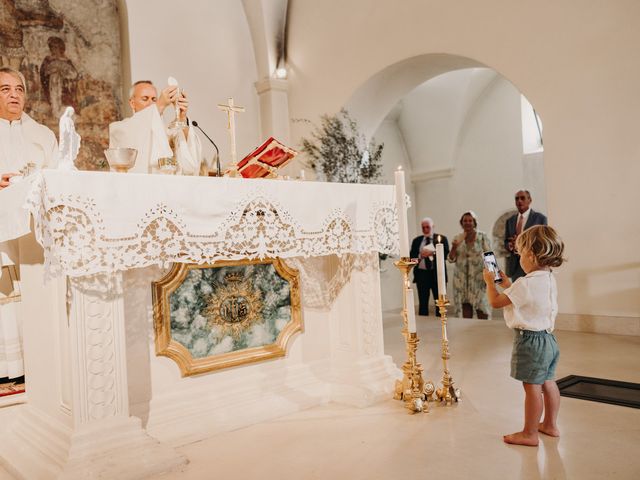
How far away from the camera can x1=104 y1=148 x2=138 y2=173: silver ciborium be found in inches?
110

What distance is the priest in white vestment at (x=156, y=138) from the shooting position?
3.37m

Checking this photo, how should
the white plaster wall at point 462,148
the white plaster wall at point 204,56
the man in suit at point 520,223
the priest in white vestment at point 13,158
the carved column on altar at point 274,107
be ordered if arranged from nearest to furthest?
the priest in white vestment at point 13,158
the man in suit at point 520,223
the white plaster wall at point 204,56
the carved column on altar at point 274,107
the white plaster wall at point 462,148

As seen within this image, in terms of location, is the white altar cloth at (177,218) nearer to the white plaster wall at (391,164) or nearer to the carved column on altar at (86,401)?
the carved column on altar at (86,401)

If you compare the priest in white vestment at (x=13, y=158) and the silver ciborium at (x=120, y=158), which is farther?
the priest in white vestment at (x=13, y=158)

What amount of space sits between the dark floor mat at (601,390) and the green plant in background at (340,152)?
4.58m

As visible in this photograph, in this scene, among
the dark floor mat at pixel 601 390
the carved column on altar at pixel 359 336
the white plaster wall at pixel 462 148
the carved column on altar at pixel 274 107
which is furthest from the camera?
the white plaster wall at pixel 462 148

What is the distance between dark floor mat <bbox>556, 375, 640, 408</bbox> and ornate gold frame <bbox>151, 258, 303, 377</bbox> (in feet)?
5.82

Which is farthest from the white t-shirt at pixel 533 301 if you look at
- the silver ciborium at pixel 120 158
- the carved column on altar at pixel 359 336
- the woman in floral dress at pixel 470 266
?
the woman in floral dress at pixel 470 266

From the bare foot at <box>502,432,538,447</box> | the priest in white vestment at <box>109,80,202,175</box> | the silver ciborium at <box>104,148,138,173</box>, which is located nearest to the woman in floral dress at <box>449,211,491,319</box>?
the priest in white vestment at <box>109,80,202,175</box>

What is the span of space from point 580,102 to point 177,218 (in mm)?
4910

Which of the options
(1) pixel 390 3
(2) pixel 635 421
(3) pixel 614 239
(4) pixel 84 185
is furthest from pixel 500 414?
(1) pixel 390 3

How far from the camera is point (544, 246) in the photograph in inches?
103

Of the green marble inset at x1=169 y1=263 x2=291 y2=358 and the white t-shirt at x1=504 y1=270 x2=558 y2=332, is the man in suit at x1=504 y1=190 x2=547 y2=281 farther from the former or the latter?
the white t-shirt at x1=504 y1=270 x2=558 y2=332

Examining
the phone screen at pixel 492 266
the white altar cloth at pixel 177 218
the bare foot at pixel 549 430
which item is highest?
the white altar cloth at pixel 177 218
